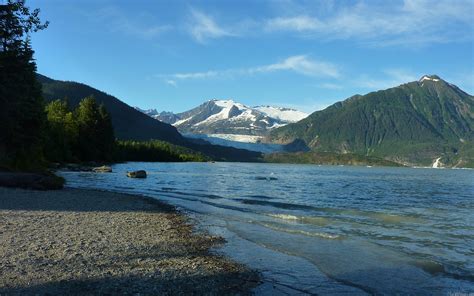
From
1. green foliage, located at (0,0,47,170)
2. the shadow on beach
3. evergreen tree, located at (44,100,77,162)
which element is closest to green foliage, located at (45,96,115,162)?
evergreen tree, located at (44,100,77,162)

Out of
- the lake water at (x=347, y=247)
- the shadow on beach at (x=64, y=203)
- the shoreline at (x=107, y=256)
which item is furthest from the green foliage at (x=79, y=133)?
the shoreline at (x=107, y=256)

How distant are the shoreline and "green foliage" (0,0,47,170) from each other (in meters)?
20.8

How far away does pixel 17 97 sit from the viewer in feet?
158

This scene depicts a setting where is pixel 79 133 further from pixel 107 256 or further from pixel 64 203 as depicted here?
pixel 107 256

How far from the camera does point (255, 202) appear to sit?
4519 centimetres

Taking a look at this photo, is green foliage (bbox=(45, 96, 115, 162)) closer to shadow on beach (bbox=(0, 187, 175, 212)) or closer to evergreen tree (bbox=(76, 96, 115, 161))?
evergreen tree (bbox=(76, 96, 115, 161))

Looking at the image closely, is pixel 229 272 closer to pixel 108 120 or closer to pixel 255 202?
pixel 255 202

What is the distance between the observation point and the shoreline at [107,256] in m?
13.1

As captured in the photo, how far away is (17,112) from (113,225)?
33.3m

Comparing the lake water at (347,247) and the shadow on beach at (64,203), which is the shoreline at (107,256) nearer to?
the shadow on beach at (64,203)

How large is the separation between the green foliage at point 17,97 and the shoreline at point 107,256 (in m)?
20.8

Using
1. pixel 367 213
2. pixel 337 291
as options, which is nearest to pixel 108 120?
pixel 367 213

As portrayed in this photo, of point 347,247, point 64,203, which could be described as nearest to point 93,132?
point 64,203

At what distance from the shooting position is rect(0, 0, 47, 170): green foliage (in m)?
41.1
